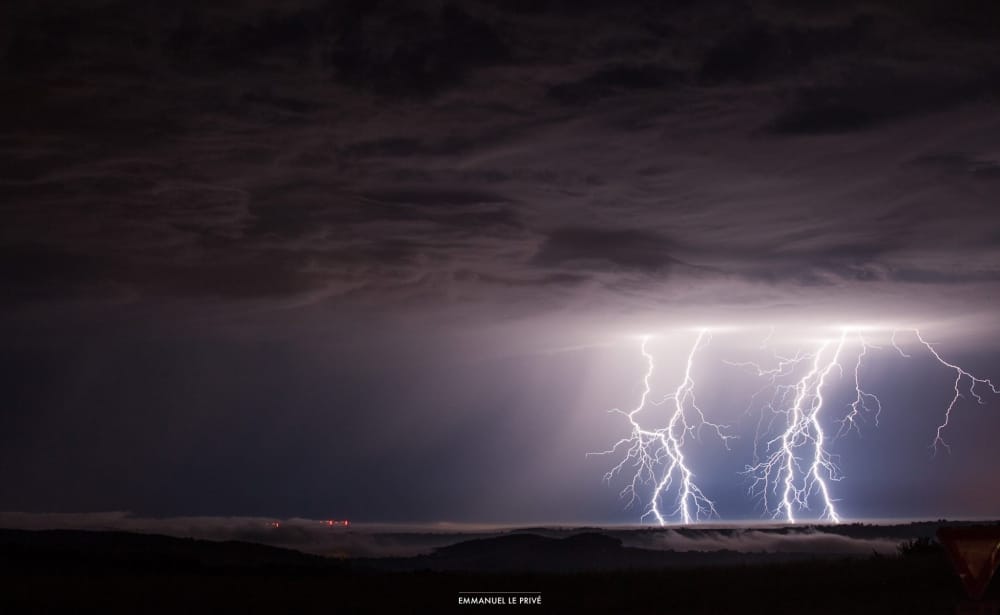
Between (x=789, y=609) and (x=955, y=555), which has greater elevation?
(x=955, y=555)

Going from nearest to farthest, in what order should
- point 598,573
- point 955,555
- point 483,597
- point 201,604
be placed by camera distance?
1. point 955,555
2. point 201,604
3. point 483,597
4. point 598,573

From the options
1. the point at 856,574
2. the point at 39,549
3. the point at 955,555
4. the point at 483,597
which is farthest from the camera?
the point at 39,549

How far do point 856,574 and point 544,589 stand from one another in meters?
7.01

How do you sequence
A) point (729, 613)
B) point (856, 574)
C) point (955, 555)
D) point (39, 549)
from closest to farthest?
point (955, 555)
point (729, 613)
point (856, 574)
point (39, 549)

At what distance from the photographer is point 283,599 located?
1934 cm

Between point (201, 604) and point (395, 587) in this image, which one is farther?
point (395, 587)

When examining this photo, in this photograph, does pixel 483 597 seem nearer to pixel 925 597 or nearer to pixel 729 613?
pixel 729 613

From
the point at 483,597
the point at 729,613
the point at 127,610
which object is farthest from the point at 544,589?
the point at 127,610

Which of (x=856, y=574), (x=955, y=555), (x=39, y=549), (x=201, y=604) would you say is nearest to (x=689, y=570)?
(x=856, y=574)

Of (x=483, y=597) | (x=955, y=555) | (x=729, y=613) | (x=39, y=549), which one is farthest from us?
(x=39, y=549)

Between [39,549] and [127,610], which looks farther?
[39,549]

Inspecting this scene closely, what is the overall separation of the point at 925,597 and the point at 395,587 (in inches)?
405

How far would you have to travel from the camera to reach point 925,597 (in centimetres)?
1873

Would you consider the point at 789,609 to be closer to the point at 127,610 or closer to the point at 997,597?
the point at 997,597
